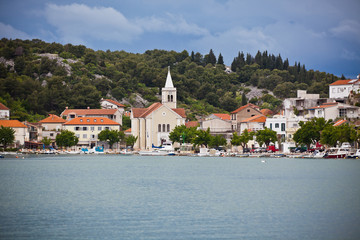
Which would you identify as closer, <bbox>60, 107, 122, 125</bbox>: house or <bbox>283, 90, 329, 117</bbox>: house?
<bbox>283, 90, 329, 117</bbox>: house

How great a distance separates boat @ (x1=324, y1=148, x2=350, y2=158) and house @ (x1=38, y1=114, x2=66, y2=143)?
2360 inches

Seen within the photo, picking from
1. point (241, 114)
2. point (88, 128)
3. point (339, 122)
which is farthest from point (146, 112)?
point (339, 122)

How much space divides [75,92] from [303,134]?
70.9 meters

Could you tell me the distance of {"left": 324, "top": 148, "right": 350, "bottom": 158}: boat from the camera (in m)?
73.1

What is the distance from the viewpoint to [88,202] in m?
34.4

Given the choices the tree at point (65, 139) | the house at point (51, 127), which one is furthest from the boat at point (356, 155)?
the house at point (51, 127)

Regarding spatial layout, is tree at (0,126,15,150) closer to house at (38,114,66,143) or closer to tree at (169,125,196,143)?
house at (38,114,66,143)

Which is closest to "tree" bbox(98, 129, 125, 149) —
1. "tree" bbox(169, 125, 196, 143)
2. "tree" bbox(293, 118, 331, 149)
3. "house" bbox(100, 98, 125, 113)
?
"tree" bbox(169, 125, 196, 143)

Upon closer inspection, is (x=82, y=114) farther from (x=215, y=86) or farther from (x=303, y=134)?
(x=215, y=86)

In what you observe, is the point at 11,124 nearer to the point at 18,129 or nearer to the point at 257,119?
the point at 18,129

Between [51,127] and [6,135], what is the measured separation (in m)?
18.5

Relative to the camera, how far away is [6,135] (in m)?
97.6

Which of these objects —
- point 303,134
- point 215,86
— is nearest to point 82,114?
point 303,134

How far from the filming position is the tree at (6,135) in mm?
97225
